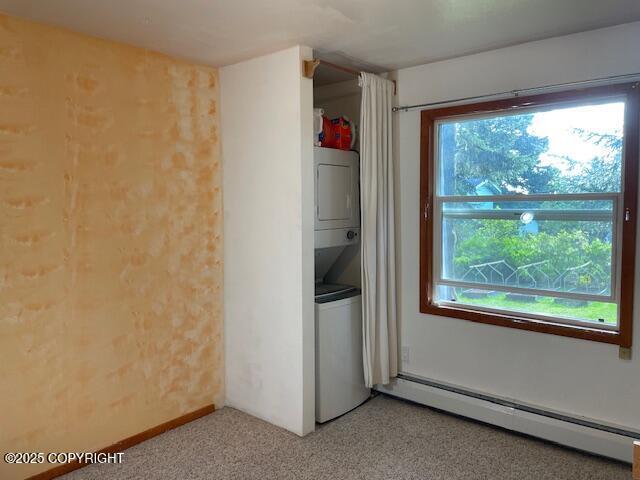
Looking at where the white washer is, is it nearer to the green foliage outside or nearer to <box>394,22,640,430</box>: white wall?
<box>394,22,640,430</box>: white wall

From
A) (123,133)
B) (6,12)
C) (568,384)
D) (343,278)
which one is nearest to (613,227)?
(568,384)

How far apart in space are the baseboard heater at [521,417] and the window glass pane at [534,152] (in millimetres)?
1366

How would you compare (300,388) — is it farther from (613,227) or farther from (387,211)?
(613,227)

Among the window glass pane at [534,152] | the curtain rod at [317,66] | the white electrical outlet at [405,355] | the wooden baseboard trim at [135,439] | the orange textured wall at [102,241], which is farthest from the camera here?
the white electrical outlet at [405,355]

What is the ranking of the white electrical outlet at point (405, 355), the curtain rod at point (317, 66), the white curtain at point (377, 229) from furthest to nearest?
the white electrical outlet at point (405, 355), the white curtain at point (377, 229), the curtain rod at point (317, 66)

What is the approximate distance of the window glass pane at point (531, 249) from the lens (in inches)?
110

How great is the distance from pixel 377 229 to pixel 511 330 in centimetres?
109

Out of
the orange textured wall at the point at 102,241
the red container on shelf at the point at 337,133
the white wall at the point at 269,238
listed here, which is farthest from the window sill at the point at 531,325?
the orange textured wall at the point at 102,241

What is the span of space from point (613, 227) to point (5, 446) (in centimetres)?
351

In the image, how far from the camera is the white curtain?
3309mm

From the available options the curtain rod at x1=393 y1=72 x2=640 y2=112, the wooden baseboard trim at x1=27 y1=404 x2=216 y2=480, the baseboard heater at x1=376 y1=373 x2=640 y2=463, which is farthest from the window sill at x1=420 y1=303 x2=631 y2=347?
the wooden baseboard trim at x1=27 y1=404 x2=216 y2=480

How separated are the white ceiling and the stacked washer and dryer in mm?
766

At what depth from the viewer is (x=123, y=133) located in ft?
9.53

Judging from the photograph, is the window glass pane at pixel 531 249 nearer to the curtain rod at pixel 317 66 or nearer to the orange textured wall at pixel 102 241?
the curtain rod at pixel 317 66
